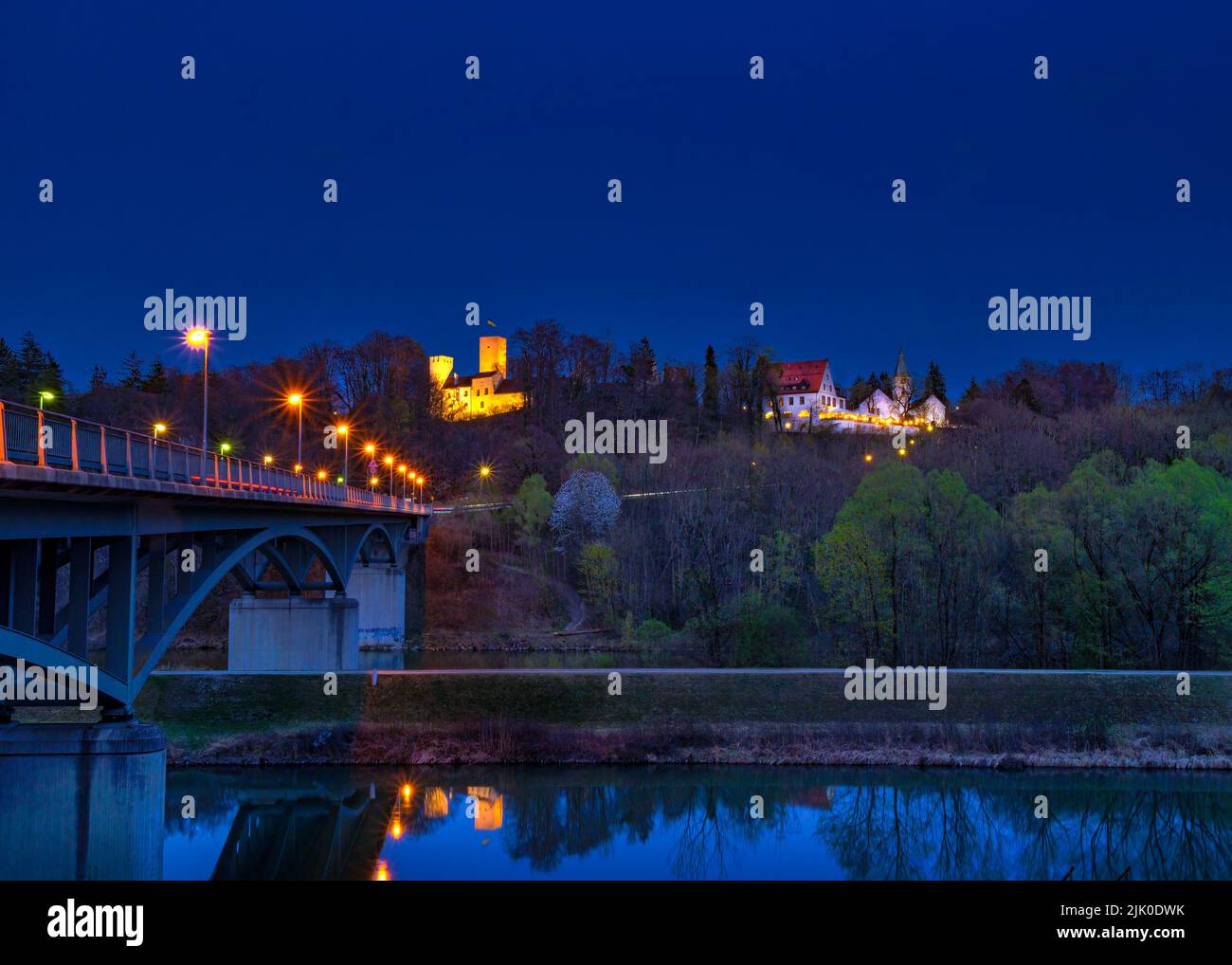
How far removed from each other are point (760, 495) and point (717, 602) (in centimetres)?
1524

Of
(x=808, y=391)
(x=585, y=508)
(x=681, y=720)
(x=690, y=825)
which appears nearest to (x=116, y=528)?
(x=690, y=825)

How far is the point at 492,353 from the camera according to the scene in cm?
16862

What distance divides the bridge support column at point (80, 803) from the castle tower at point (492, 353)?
150m

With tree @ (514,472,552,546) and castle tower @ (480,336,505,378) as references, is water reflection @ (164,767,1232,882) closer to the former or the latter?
tree @ (514,472,552,546)

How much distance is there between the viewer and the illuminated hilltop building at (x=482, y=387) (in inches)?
5167

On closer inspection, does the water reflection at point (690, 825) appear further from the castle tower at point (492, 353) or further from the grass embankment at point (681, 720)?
the castle tower at point (492, 353)

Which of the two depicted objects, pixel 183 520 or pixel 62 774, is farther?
pixel 183 520

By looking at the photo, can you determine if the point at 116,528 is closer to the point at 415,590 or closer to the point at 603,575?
the point at 603,575

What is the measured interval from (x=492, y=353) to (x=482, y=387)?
1605cm

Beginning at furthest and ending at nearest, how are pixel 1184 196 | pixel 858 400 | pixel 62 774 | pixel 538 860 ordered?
pixel 858 400
pixel 1184 196
pixel 538 860
pixel 62 774

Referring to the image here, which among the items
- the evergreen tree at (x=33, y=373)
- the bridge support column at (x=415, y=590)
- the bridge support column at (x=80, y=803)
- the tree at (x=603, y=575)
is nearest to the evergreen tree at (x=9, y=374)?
the evergreen tree at (x=33, y=373)
